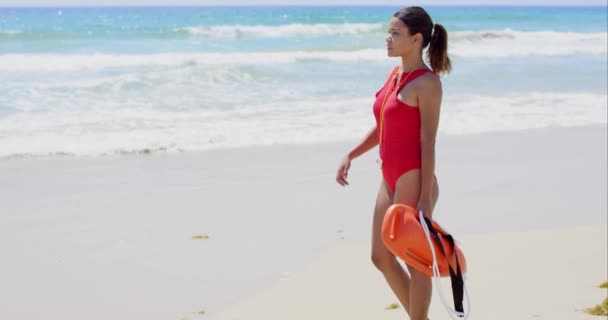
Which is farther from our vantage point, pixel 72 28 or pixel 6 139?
pixel 72 28

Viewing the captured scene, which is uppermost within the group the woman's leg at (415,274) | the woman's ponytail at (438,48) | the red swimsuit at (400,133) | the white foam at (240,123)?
the woman's ponytail at (438,48)

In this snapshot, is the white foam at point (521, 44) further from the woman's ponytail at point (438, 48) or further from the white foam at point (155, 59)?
the woman's ponytail at point (438, 48)

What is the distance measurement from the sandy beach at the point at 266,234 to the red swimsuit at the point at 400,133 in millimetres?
1215

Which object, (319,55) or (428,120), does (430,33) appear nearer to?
(428,120)

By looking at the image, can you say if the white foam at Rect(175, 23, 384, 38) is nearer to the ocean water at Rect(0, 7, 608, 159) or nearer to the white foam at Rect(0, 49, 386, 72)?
the ocean water at Rect(0, 7, 608, 159)

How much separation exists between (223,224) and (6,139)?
5.00 metres

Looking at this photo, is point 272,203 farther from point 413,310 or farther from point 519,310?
point 413,310

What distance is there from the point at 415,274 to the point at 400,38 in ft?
3.22

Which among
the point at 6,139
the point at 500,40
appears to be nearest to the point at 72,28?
the point at 500,40

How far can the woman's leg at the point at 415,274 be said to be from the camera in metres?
3.38

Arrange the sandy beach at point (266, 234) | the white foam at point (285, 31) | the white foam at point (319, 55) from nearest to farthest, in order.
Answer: the sandy beach at point (266, 234) → the white foam at point (319, 55) → the white foam at point (285, 31)

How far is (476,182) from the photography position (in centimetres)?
784

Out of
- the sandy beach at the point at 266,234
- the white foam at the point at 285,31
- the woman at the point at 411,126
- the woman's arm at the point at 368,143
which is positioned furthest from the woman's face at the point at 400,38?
the white foam at the point at 285,31

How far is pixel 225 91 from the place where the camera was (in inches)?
623
